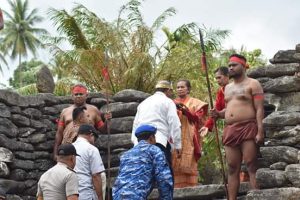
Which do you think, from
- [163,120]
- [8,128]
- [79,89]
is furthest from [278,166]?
[8,128]

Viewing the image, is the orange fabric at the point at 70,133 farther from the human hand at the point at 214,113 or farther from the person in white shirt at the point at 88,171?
the human hand at the point at 214,113

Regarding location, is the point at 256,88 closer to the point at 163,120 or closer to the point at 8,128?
the point at 163,120

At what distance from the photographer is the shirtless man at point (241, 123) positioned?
28.2ft

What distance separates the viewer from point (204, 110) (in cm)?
1052

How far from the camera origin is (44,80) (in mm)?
12250

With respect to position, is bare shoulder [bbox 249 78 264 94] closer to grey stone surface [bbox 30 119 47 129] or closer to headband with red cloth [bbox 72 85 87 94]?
headband with red cloth [bbox 72 85 87 94]

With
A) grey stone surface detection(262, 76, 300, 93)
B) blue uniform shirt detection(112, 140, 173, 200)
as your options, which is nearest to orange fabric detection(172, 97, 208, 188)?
grey stone surface detection(262, 76, 300, 93)

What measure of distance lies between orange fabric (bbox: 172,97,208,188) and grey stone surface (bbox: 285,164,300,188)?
92.2 inches

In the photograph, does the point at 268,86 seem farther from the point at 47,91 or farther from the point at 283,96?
the point at 47,91

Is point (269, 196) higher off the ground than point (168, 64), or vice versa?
point (168, 64)

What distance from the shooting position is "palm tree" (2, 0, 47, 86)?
48.8m

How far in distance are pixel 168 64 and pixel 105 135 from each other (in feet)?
20.4

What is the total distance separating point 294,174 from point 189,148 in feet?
8.13

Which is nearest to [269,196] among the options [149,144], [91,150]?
[149,144]
